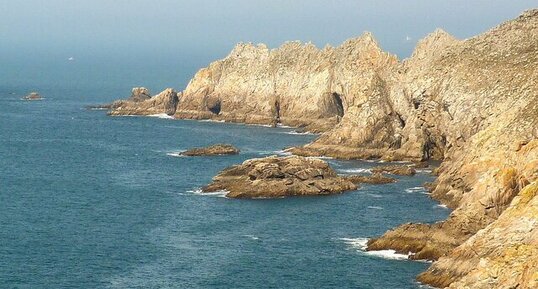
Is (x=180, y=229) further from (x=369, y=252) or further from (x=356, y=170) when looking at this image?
(x=356, y=170)

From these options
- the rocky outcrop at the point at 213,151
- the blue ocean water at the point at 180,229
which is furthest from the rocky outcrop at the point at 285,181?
the rocky outcrop at the point at 213,151

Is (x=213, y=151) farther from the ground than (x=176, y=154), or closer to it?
farther from the ground

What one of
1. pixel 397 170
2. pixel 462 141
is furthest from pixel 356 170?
pixel 462 141

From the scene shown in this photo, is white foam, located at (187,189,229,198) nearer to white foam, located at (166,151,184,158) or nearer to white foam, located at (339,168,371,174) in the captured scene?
white foam, located at (339,168,371,174)

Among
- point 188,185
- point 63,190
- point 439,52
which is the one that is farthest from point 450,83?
point 63,190

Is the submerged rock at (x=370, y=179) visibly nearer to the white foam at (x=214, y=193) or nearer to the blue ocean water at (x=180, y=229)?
the blue ocean water at (x=180, y=229)

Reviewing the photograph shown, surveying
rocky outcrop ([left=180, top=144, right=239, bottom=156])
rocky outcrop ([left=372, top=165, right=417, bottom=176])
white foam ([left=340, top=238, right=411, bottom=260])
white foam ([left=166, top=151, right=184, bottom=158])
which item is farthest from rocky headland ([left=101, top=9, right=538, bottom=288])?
white foam ([left=166, top=151, right=184, bottom=158])
